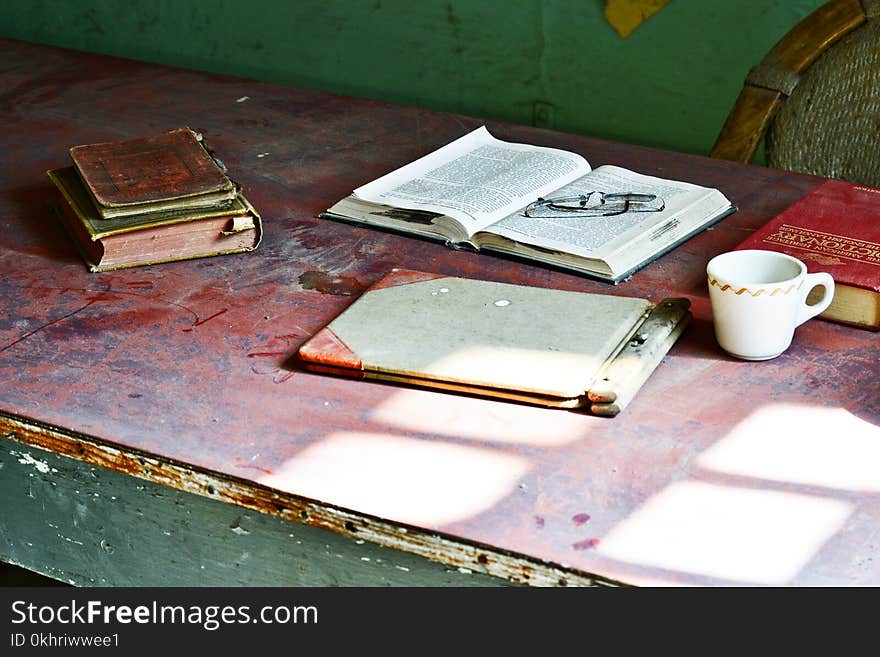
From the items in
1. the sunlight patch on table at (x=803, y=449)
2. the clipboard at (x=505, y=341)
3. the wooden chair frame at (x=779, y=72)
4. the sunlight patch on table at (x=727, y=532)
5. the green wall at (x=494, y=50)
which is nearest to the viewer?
the sunlight patch on table at (x=727, y=532)

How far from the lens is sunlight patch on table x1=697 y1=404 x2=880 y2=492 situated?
3.20 feet

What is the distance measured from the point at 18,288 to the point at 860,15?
1358 millimetres

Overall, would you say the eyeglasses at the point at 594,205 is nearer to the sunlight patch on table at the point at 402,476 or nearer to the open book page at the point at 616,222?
the open book page at the point at 616,222

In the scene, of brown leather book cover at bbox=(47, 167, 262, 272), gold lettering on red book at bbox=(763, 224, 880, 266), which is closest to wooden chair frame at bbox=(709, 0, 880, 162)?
gold lettering on red book at bbox=(763, 224, 880, 266)

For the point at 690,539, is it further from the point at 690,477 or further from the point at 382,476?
the point at 382,476

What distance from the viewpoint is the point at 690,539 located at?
2.95 feet

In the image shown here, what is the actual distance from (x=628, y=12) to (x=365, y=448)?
186 centimetres

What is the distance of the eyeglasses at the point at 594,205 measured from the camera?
58.2 inches

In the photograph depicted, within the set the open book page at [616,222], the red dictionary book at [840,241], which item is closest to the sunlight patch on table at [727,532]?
the red dictionary book at [840,241]

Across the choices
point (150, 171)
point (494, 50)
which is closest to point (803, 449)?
point (150, 171)

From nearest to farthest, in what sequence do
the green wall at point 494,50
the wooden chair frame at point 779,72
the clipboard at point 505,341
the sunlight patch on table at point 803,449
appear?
the sunlight patch on table at point 803,449 → the clipboard at point 505,341 → the wooden chair frame at point 779,72 → the green wall at point 494,50

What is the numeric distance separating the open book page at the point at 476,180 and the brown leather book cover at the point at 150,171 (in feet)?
0.71

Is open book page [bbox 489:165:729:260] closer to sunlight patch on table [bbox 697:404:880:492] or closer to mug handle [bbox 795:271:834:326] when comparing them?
mug handle [bbox 795:271:834:326]

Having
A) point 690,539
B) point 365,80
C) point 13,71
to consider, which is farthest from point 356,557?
point 365,80
